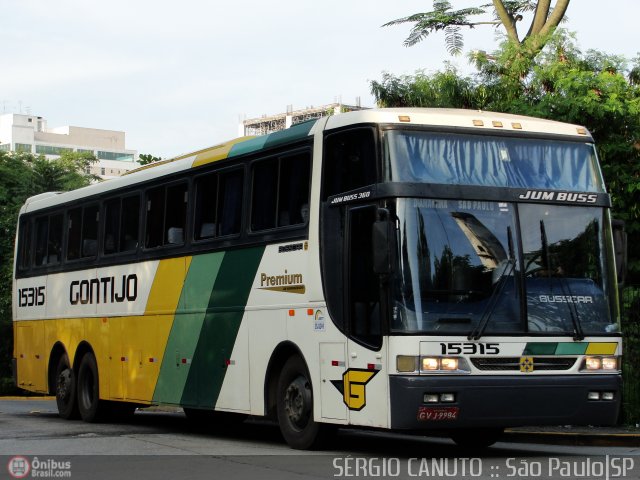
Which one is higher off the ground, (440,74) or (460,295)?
(440,74)

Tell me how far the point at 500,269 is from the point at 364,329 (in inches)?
60.0

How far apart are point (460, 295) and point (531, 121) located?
2428 millimetres

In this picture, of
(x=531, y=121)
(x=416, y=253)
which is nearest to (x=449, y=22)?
(x=531, y=121)

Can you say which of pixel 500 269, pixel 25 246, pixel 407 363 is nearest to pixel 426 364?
pixel 407 363

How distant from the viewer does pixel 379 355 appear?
12297 millimetres

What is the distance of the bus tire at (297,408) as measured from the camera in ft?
44.5

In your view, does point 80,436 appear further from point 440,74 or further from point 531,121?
point 440,74

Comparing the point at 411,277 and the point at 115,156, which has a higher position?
the point at 115,156

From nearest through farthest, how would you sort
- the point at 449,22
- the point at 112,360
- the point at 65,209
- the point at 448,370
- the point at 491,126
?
the point at 448,370 < the point at 491,126 < the point at 112,360 < the point at 65,209 < the point at 449,22

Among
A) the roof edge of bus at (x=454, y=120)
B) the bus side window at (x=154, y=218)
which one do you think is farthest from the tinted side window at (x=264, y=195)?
the bus side window at (x=154, y=218)

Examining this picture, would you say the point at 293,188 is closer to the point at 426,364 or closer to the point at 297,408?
the point at 297,408

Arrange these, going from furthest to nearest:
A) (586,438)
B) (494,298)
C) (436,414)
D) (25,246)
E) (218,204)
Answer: (25,246) < (218,204) < (586,438) < (494,298) < (436,414)

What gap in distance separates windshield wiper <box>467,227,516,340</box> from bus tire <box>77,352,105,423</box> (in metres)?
9.15

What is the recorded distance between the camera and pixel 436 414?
473 inches
